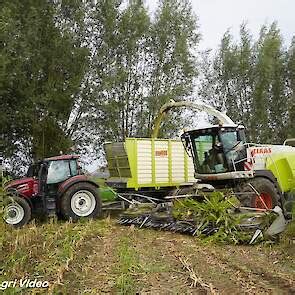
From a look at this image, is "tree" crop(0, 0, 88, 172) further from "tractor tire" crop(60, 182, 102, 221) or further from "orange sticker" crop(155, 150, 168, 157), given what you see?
"tractor tire" crop(60, 182, 102, 221)

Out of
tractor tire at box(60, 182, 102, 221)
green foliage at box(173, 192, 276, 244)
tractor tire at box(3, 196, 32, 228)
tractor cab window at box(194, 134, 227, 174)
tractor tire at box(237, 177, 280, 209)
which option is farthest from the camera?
tractor tire at box(60, 182, 102, 221)

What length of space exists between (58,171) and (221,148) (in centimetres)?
338

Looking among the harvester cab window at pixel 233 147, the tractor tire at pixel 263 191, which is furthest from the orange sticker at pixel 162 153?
the tractor tire at pixel 263 191

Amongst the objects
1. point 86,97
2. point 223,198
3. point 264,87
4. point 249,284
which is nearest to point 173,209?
point 223,198

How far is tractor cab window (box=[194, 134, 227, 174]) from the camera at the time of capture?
988 cm

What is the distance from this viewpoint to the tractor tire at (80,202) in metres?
10.3

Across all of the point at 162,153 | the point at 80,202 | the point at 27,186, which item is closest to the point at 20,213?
the point at 27,186

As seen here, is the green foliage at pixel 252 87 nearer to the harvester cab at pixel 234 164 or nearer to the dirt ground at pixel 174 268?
the harvester cab at pixel 234 164

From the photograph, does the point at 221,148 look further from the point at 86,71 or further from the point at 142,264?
the point at 86,71

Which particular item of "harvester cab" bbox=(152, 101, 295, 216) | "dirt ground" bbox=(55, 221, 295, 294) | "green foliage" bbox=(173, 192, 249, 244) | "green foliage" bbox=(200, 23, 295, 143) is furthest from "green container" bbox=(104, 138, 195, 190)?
"green foliage" bbox=(200, 23, 295, 143)

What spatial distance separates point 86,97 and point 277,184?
7.90m

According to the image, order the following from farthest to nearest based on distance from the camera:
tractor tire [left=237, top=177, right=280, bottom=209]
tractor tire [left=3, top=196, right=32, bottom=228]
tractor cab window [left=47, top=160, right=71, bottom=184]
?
tractor cab window [left=47, top=160, right=71, bottom=184] → tractor tire [left=3, top=196, right=32, bottom=228] → tractor tire [left=237, top=177, right=280, bottom=209]

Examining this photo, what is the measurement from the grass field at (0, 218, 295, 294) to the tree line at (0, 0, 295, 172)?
20.3 feet

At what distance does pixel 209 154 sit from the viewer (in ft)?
33.0
